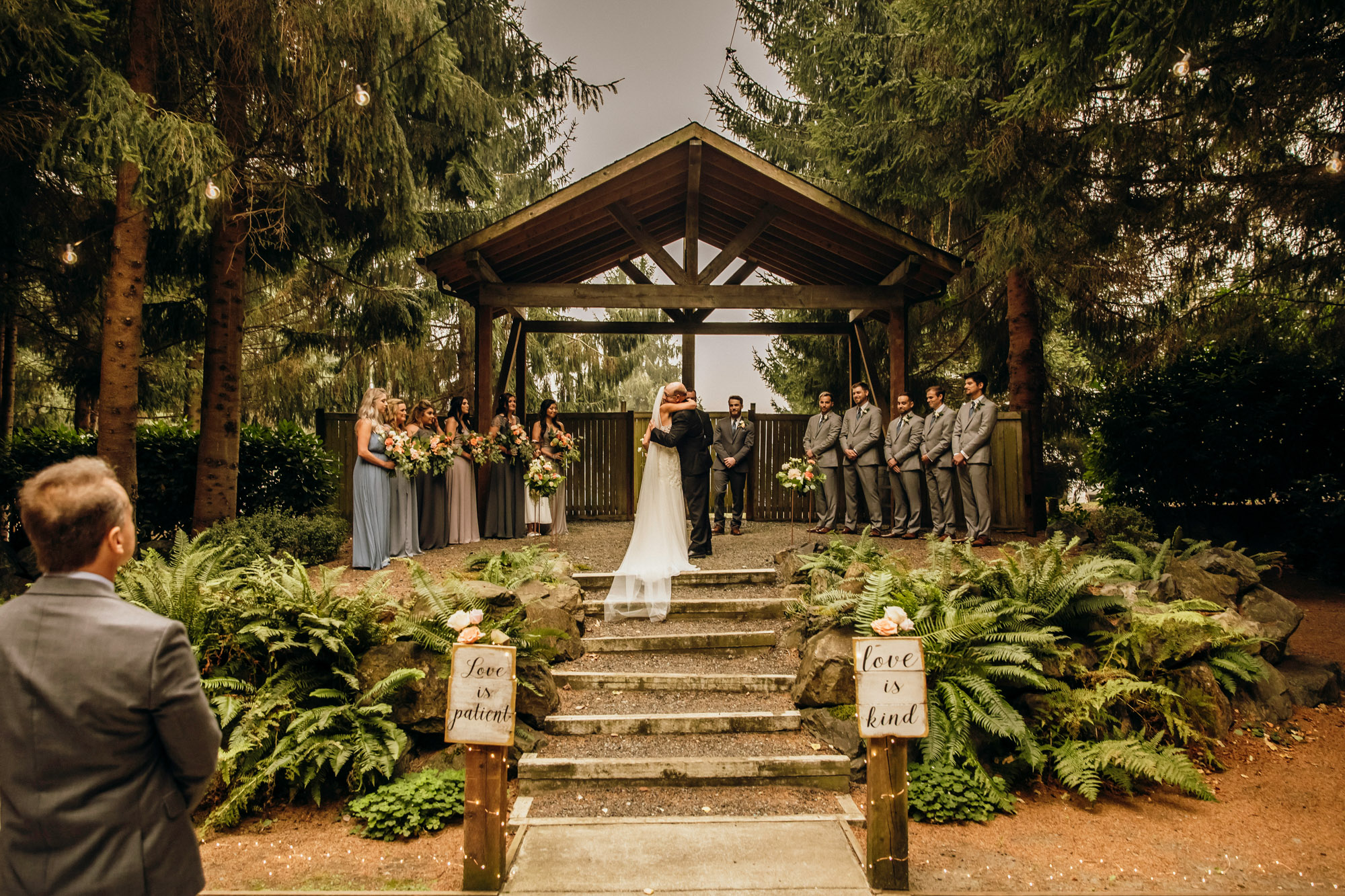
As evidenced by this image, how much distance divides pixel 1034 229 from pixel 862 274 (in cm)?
399

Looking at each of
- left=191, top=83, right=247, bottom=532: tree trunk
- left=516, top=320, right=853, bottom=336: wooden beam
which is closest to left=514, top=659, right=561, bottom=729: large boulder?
left=191, top=83, right=247, bottom=532: tree trunk

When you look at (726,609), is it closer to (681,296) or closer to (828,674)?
(828,674)

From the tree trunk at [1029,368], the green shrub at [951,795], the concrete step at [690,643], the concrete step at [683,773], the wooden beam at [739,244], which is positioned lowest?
the green shrub at [951,795]

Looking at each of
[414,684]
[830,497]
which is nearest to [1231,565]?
[830,497]

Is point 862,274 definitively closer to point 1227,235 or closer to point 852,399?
point 852,399

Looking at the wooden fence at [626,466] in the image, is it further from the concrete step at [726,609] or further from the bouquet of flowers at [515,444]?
the concrete step at [726,609]

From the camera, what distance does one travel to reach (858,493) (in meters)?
12.3

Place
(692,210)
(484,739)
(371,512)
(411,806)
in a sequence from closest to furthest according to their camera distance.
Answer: (484,739), (411,806), (371,512), (692,210)

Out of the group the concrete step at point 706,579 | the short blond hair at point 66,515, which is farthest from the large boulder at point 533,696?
the short blond hair at point 66,515

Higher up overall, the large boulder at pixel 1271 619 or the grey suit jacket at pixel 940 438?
the grey suit jacket at pixel 940 438

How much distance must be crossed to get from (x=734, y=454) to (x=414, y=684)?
771 centimetres

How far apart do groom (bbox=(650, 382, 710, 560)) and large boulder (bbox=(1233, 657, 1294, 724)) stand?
5.51m

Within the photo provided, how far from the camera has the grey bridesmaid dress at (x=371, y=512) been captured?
9391 mm

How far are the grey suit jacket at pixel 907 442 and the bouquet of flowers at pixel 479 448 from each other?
6.11m
